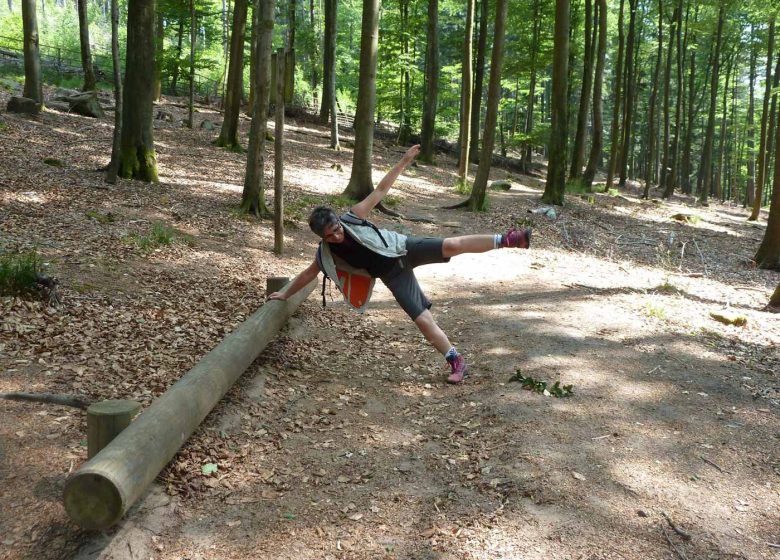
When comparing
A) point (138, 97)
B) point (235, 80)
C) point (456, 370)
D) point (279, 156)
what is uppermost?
point (235, 80)

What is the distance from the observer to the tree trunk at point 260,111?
9.40 m

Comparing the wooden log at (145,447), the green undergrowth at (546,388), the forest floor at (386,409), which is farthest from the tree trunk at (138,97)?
the green undergrowth at (546,388)

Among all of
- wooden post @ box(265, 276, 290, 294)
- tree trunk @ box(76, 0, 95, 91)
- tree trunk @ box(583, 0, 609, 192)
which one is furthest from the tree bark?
tree trunk @ box(583, 0, 609, 192)

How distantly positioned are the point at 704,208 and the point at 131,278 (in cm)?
2964

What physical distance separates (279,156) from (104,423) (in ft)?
21.0

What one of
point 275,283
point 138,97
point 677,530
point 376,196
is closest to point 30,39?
point 138,97

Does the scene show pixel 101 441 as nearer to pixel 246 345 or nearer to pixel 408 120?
pixel 246 345

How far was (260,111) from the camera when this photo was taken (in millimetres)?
9859

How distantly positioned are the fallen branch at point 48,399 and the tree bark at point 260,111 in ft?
21.9

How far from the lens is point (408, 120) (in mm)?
29812

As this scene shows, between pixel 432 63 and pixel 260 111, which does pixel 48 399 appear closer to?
pixel 260 111

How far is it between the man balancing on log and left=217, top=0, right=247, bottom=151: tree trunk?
1308cm

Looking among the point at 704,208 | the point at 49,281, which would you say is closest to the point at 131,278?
the point at 49,281

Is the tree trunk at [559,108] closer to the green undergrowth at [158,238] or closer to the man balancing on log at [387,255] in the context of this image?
the green undergrowth at [158,238]
